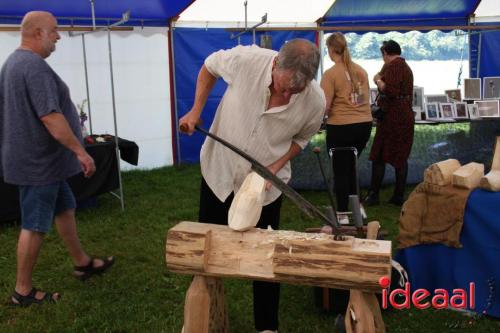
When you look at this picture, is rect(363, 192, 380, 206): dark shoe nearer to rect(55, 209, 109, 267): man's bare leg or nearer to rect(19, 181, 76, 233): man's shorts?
rect(55, 209, 109, 267): man's bare leg

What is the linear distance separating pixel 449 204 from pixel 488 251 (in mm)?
299

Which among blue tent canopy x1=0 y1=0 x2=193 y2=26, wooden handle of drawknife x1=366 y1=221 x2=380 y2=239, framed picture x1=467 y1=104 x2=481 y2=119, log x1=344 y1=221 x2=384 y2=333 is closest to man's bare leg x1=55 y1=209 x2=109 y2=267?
wooden handle of drawknife x1=366 y1=221 x2=380 y2=239

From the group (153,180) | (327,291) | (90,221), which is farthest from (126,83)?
(327,291)

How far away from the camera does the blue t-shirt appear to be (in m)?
2.59

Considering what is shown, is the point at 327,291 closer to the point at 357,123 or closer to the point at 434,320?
the point at 434,320

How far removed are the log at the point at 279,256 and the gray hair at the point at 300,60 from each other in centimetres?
55

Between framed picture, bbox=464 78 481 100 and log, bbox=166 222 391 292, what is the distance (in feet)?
17.8

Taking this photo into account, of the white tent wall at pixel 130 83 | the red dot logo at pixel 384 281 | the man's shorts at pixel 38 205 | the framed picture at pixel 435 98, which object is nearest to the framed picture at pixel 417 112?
the framed picture at pixel 435 98

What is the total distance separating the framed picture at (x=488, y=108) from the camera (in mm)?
5826

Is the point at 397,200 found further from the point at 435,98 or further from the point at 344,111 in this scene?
the point at 435,98

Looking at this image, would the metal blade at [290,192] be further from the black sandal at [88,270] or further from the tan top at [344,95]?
the tan top at [344,95]

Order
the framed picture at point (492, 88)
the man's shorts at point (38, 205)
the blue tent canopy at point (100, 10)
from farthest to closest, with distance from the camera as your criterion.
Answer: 1. the framed picture at point (492, 88)
2. the blue tent canopy at point (100, 10)
3. the man's shorts at point (38, 205)

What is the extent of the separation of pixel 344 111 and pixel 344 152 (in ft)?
1.13

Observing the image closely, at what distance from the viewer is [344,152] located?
14.0 ft
